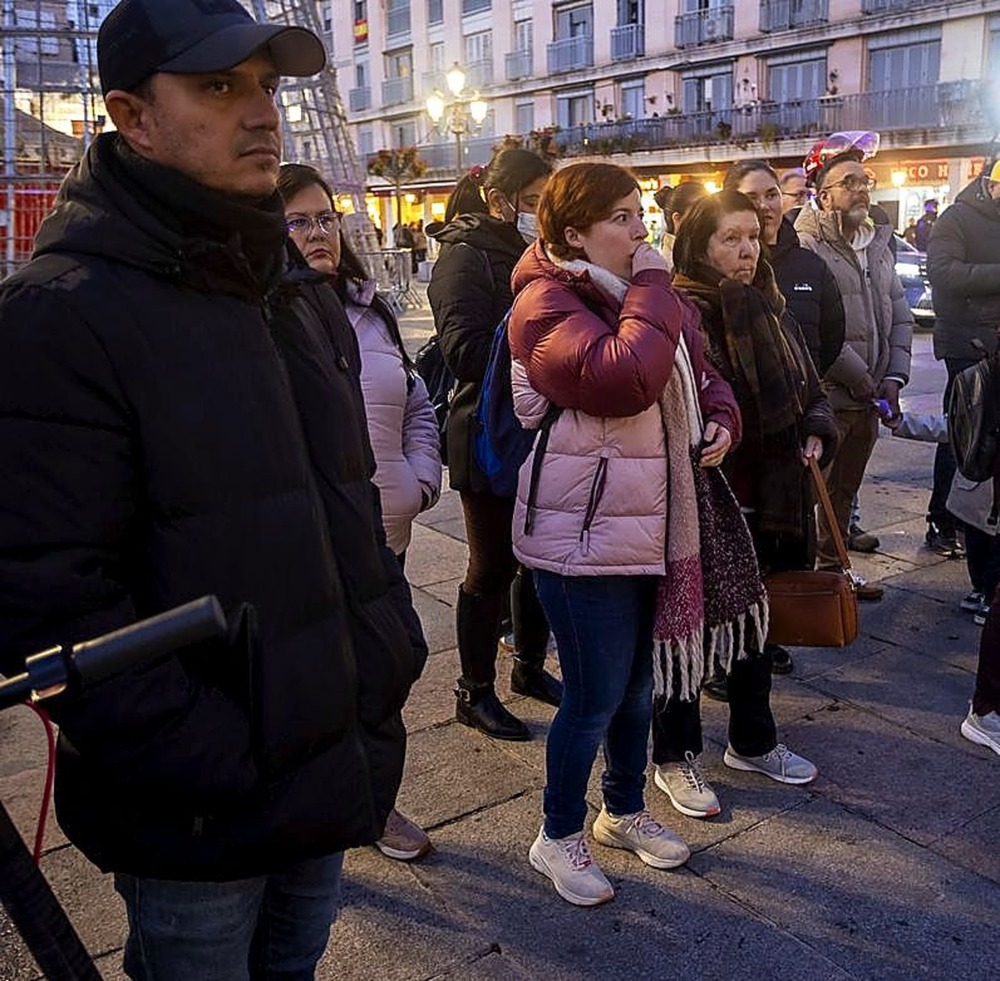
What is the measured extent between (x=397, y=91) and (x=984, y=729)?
49295 mm

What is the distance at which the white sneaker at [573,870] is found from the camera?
114 inches

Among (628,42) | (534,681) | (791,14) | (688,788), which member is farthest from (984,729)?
(628,42)

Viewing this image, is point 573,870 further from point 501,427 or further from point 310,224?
point 310,224

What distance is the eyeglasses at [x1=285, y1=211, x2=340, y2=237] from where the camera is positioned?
3014mm

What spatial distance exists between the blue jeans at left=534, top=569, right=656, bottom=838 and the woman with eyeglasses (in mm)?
501

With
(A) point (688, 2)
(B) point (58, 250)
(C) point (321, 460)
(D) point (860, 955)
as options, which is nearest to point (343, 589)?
(C) point (321, 460)

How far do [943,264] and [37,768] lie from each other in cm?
494

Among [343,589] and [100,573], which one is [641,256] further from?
[100,573]

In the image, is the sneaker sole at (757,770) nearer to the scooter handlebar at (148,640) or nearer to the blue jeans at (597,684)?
the blue jeans at (597,684)

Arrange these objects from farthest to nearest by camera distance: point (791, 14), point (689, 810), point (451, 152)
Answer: point (451, 152) → point (791, 14) → point (689, 810)

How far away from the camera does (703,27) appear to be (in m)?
35.6

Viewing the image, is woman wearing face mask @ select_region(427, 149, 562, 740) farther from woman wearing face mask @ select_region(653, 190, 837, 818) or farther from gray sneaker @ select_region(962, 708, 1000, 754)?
gray sneaker @ select_region(962, 708, 1000, 754)

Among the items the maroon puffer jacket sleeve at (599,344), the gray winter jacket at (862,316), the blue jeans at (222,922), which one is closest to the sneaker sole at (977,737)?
the gray winter jacket at (862,316)

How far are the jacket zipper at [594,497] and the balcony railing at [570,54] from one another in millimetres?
40382
